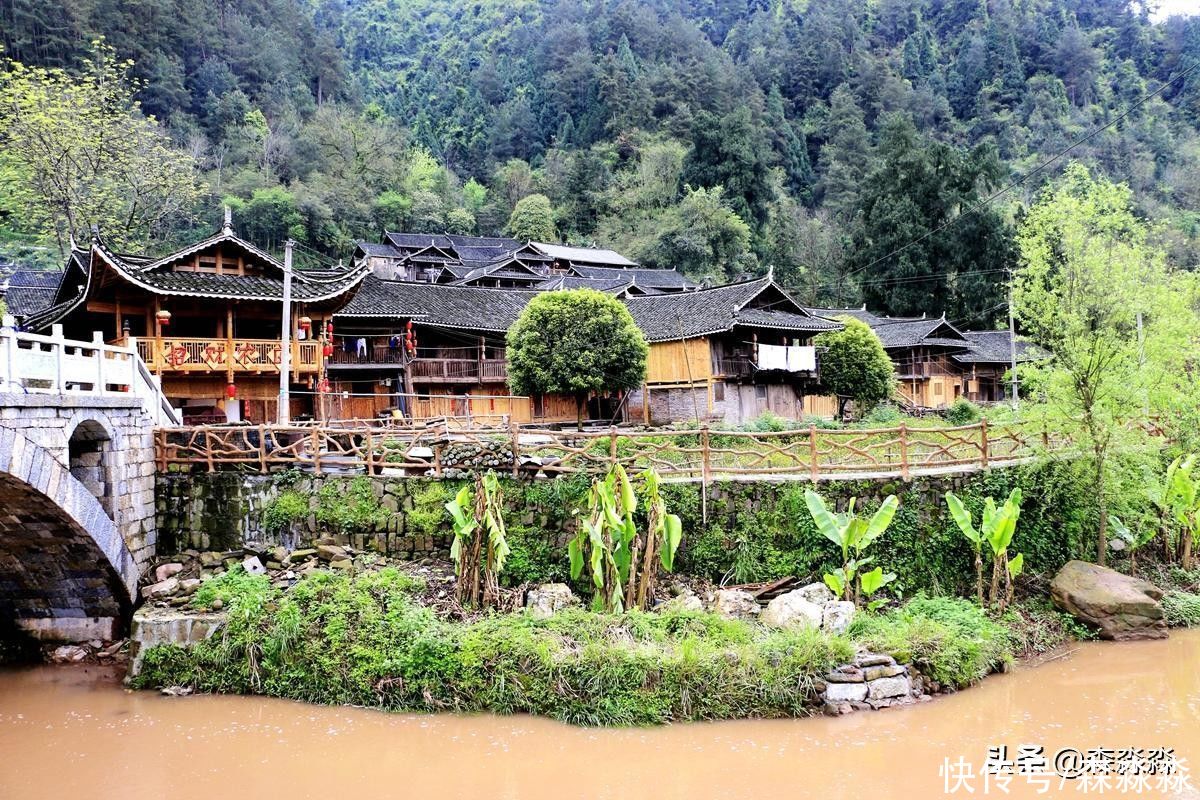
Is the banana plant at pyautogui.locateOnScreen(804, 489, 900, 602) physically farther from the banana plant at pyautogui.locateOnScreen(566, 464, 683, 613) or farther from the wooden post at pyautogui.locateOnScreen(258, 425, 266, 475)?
the wooden post at pyautogui.locateOnScreen(258, 425, 266, 475)

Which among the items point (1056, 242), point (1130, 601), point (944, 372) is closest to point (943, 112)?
point (944, 372)

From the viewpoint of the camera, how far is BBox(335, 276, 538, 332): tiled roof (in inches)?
1141

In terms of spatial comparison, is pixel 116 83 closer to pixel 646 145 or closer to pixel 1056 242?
pixel 1056 242

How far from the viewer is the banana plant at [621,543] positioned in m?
13.0

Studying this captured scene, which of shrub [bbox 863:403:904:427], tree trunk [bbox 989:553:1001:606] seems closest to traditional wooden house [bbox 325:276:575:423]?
shrub [bbox 863:403:904:427]

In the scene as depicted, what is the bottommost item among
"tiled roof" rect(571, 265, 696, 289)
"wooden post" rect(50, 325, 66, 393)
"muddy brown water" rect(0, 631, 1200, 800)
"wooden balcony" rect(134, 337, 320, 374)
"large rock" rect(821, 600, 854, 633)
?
"muddy brown water" rect(0, 631, 1200, 800)

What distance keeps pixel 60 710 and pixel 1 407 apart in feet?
15.6

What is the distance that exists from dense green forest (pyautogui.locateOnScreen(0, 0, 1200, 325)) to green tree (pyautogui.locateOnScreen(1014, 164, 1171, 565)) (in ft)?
102

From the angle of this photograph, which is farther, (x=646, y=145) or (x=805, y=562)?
(x=646, y=145)

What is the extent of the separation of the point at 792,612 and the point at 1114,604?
6.39 meters

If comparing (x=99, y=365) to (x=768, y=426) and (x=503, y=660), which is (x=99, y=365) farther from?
(x=768, y=426)

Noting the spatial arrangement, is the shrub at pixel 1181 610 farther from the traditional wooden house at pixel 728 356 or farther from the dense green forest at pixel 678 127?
the dense green forest at pixel 678 127

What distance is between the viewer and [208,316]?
71.9 feet

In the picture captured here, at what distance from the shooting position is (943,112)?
78.8 metres
